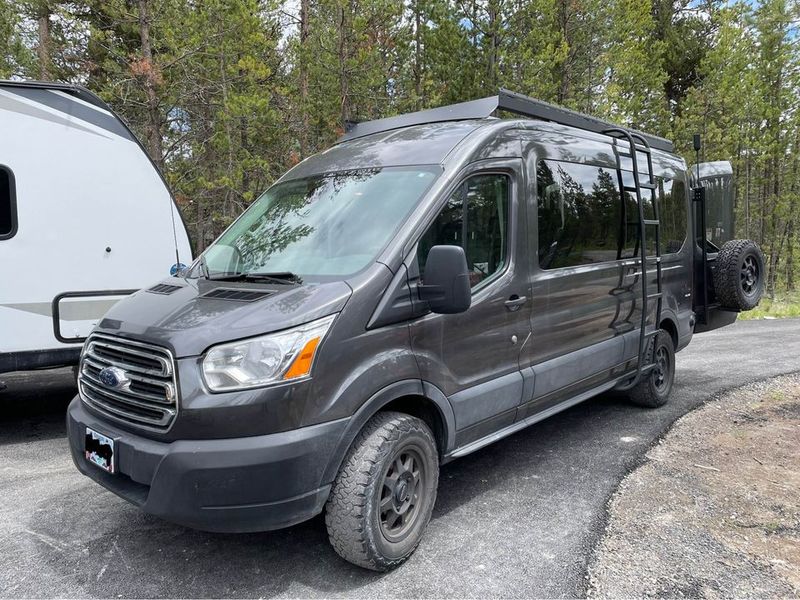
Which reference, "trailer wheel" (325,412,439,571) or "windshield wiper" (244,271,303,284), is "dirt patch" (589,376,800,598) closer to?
"trailer wheel" (325,412,439,571)

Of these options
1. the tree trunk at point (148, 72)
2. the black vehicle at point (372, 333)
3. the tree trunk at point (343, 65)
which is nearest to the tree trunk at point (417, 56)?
the tree trunk at point (343, 65)

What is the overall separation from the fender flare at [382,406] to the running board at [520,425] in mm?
150

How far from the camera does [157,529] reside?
136 inches

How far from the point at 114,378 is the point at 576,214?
3400mm

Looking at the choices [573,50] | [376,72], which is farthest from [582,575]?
[573,50]

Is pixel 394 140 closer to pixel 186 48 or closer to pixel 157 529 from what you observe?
pixel 157 529

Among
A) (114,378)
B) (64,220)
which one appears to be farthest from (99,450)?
(64,220)

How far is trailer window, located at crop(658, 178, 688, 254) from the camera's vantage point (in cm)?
582

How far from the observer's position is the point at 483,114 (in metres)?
4.17

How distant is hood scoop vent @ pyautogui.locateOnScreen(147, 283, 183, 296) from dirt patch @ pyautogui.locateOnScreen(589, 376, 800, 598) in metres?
2.73

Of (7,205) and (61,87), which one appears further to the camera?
(61,87)

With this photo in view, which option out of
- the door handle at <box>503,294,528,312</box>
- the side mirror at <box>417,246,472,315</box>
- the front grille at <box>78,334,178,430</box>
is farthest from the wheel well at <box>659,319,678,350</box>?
→ the front grille at <box>78,334,178,430</box>

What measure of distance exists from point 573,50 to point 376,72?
6150 mm

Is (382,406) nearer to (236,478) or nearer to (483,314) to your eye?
(236,478)
